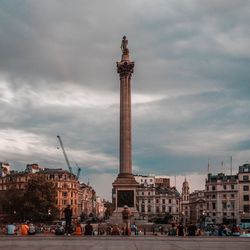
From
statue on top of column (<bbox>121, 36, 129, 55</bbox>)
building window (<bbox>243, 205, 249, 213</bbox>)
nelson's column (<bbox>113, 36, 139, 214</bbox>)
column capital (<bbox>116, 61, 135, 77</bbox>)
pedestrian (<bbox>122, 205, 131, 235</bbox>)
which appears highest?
statue on top of column (<bbox>121, 36, 129, 55</bbox>)

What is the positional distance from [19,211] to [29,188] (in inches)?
356

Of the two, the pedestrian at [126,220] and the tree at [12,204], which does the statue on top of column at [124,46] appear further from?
the tree at [12,204]

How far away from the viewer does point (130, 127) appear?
9412cm

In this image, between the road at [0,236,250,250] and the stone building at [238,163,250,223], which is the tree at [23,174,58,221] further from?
the road at [0,236,250,250]

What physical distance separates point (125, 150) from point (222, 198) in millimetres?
76248

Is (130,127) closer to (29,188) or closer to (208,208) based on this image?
(29,188)

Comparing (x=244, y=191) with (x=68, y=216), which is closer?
(x=68, y=216)

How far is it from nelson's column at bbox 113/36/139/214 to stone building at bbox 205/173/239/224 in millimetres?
72938

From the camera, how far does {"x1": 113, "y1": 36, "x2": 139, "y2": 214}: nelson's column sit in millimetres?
90250

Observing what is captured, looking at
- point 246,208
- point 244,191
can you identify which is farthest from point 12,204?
point 246,208

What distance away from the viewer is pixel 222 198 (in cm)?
16125

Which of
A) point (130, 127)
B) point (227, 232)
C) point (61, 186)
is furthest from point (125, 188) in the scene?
point (61, 186)

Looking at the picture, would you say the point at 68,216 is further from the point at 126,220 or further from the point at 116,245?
the point at 116,245

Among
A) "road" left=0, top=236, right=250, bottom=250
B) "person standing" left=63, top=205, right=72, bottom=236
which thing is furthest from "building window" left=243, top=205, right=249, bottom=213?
"road" left=0, top=236, right=250, bottom=250
